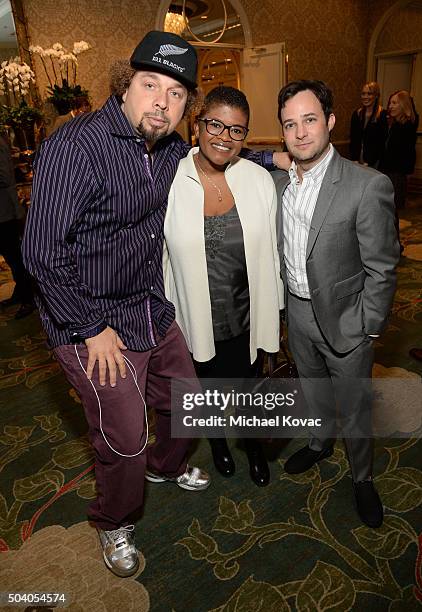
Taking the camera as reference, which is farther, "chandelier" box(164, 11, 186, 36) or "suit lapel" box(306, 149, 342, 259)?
"chandelier" box(164, 11, 186, 36)

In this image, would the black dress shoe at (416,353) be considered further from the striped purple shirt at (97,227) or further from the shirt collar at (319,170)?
the striped purple shirt at (97,227)

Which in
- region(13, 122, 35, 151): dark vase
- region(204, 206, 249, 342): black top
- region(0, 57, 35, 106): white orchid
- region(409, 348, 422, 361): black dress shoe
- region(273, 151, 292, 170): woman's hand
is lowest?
region(409, 348, 422, 361): black dress shoe

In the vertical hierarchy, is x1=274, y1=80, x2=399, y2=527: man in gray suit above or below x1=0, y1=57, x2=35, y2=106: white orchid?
below

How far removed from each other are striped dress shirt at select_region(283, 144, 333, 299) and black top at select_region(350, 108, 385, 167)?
398cm

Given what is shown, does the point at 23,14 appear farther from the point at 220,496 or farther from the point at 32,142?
the point at 220,496

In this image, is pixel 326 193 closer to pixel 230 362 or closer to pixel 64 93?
pixel 230 362

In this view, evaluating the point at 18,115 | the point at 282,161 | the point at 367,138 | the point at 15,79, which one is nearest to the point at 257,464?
the point at 282,161

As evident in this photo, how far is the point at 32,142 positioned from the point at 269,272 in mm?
4860

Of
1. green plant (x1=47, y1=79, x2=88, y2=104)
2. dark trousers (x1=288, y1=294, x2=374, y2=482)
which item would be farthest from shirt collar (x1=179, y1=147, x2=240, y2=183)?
green plant (x1=47, y1=79, x2=88, y2=104)

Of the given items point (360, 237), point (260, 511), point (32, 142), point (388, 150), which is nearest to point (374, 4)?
point (388, 150)

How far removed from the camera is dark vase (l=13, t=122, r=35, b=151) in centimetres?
542

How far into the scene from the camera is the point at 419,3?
883 cm

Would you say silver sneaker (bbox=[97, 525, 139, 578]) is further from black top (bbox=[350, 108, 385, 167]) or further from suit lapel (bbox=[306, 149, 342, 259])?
black top (bbox=[350, 108, 385, 167])

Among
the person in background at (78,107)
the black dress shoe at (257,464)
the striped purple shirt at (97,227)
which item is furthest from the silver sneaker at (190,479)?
the person in background at (78,107)
